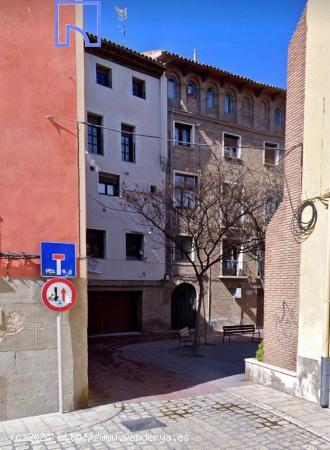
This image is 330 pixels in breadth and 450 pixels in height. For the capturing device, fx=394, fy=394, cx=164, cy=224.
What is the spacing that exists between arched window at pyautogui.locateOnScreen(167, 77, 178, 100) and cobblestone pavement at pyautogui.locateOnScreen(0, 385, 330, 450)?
15.9m

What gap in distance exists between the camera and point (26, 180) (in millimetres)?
6570

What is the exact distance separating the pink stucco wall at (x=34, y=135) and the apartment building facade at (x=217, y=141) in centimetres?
1241

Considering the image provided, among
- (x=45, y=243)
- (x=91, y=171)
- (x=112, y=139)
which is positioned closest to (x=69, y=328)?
(x=45, y=243)

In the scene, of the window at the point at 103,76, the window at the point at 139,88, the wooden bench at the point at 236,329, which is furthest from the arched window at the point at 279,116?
the wooden bench at the point at 236,329

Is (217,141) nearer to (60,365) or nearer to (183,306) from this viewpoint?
(183,306)

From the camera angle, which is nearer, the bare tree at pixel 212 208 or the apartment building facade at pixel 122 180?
the bare tree at pixel 212 208

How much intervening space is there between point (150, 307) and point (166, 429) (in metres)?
13.1

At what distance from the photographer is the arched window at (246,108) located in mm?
22422

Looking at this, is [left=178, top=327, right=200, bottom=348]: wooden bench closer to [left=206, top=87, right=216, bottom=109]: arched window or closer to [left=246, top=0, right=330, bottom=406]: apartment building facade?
[left=246, top=0, right=330, bottom=406]: apartment building facade

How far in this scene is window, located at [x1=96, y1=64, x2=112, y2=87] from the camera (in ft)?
58.2

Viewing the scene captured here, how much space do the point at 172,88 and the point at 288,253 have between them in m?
14.1

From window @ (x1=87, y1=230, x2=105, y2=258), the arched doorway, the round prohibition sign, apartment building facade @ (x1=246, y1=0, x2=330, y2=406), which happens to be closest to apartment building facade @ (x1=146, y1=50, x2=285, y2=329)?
the arched doorway

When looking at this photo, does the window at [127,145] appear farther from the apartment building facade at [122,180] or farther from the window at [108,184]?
the window at [108,184]

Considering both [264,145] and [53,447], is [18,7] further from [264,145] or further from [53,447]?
[264,145]
